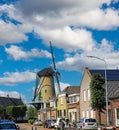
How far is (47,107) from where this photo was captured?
110438 millimetres

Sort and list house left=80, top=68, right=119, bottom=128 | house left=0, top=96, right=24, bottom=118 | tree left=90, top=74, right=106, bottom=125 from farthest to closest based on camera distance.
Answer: house left=0, top=96, right=24, bottom=118 → house left=80, top=68, right=119, bottom=128 → tree left=90, top=74, right=106, bottom=125

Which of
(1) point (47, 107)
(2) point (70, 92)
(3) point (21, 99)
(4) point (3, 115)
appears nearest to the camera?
(2) point (70, 92)

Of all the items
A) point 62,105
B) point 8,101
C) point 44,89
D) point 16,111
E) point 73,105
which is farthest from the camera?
point 8,101

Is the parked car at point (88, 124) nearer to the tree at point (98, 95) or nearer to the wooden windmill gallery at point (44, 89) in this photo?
the tree at point (98, 95)

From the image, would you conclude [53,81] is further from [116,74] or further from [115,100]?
[115,100]

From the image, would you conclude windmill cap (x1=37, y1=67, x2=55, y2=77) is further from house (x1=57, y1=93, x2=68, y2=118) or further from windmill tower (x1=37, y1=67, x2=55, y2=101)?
Answer: house (x1=57, y1=93, x2=68, y2=118)

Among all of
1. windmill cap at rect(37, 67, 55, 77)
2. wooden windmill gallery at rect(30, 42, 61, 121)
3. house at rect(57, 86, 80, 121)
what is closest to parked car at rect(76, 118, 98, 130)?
house at rect(57, 86, 80, 121)

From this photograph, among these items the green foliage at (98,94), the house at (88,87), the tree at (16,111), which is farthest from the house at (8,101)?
the green foliage at (98,94)

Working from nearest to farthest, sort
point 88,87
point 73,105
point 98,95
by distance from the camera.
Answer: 1. point 98,95
2. point 88,87
3. point 73,105

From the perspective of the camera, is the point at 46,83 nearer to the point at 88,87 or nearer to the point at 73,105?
the point at 73,105

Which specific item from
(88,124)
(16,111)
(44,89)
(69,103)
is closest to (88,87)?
(69,103)

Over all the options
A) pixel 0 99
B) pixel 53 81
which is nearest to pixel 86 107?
pixel 53 81

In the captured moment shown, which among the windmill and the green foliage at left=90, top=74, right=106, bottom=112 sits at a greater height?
the windmill

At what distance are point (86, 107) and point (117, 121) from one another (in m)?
23.7
